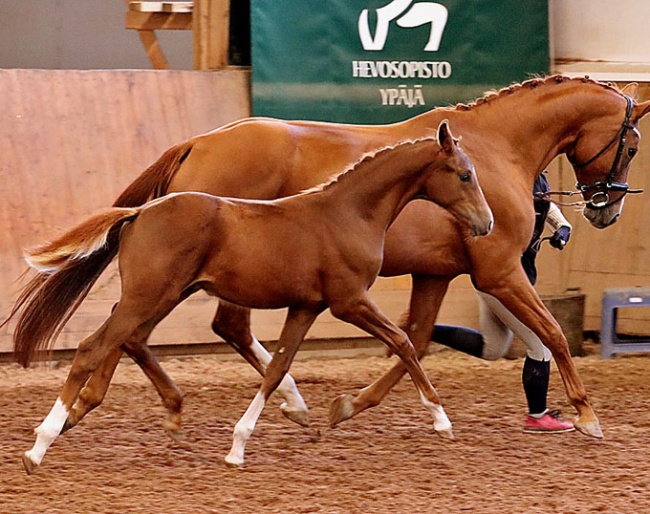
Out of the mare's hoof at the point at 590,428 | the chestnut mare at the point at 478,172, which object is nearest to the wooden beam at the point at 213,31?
the chestnut mare at the point at 478,172

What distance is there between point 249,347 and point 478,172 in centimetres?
149

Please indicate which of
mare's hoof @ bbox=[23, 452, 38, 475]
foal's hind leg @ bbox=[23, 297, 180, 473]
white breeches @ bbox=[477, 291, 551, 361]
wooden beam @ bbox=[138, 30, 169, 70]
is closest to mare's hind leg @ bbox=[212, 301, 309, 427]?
foal's hind leg @ bbox=[23, 297, 180, 473]

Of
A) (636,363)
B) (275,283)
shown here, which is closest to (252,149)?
(275,283)

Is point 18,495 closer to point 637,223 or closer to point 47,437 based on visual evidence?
point 47,437

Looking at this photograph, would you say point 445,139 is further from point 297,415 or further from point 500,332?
point 297,415

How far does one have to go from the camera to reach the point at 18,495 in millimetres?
4066

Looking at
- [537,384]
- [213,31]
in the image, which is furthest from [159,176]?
[213,31]

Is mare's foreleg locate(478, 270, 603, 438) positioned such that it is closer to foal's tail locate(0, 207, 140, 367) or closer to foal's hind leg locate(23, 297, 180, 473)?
foal's hind leg locate(23, 297, 180, 473)

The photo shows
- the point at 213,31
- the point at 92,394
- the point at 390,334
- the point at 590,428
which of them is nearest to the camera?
the point at 390,334

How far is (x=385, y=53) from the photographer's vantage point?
8.09 meters

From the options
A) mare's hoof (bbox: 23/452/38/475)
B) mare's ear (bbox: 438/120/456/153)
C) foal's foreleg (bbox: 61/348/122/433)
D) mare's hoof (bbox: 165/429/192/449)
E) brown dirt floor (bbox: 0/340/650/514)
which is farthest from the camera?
mare's hoof (bbox: 165/429/192/449)

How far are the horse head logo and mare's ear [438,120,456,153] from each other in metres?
3.59

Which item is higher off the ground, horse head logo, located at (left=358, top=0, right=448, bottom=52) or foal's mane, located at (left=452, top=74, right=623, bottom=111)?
horse head logo, located at (left=358, top=0, right=448, bottom=52)

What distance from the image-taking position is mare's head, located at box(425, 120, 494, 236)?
15.2 ft
